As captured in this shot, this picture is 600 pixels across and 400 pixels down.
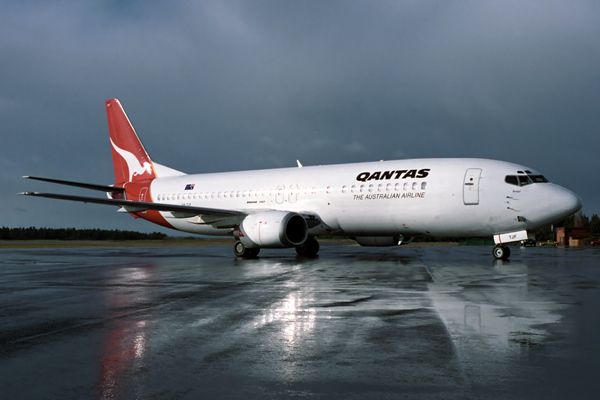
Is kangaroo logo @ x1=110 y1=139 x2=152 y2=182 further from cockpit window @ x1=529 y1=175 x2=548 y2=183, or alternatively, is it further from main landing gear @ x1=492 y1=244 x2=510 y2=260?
cockpit window @ x1=529 y1=175 x2=548 y2=183

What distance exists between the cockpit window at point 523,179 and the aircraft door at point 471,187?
3.47 feet

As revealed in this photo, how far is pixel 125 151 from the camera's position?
3008cm

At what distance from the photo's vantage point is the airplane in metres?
18.0

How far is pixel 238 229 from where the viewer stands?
2181 cm

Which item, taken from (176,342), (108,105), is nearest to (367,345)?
(176,342)

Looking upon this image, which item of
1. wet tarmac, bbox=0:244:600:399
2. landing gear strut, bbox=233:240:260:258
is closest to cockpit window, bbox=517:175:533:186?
wet tarmac, bbox=0:244:600:399

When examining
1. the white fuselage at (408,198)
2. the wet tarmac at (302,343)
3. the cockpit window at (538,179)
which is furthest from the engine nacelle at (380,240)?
the wet tarmac at (302,343)

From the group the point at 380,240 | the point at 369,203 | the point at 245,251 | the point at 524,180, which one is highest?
the point at 524,180

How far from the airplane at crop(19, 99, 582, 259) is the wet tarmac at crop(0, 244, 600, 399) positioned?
8.59 meters

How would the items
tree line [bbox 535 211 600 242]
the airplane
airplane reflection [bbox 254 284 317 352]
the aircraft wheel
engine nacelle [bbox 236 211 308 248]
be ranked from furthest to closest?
tree line [bbox 535 211 600 242] → the aircraft wheel → engine nacelle [bbox 236 211 308 248] → the airplane → airplane reflection [bbox 254 284 317 352]

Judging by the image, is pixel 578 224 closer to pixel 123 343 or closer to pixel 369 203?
pixel 369 203

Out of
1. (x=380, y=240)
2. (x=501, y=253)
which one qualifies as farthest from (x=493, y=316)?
(x=380, y=240)

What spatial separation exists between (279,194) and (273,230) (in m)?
3.82

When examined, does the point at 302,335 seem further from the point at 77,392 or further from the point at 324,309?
the point at 77,392
